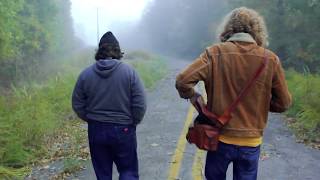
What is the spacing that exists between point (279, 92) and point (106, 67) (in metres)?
1.78

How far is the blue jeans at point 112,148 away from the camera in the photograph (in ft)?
15.7

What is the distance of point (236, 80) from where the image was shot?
376 centimetres

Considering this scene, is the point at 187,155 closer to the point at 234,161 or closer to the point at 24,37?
the point at 234,161

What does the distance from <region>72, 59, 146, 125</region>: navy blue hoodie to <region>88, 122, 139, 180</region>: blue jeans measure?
0.09 m

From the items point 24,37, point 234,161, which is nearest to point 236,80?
point 234,161

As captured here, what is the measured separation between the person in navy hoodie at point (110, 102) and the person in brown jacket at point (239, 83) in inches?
40.5

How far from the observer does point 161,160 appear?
7.88 m

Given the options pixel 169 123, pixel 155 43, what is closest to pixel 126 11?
pixel 155 43

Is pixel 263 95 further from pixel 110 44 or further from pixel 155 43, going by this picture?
pixel 155 43

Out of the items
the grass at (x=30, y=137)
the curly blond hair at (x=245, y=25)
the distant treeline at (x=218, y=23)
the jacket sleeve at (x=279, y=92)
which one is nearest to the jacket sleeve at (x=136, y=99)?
the distant treeline at (x=218, y=23)

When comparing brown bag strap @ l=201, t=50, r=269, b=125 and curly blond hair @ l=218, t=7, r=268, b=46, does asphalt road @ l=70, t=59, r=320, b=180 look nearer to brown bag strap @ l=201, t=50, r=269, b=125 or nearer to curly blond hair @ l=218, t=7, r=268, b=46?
brown bag strap @ l=201, t=50, r=269, b=125

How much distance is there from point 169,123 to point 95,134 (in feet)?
22.2

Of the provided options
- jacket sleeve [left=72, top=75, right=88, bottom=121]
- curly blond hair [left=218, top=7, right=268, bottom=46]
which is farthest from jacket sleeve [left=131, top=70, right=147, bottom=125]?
curly blond hair [left=218, top=7, right=268, bottom=46]

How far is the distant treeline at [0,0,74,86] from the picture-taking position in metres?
21.5
